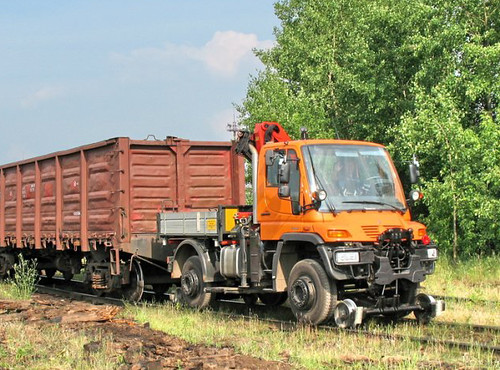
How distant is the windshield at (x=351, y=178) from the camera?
9812mm

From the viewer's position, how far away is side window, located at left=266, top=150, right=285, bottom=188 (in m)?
10.2

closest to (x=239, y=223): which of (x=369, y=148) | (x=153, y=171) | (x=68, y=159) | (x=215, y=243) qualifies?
(x=215, y=243)

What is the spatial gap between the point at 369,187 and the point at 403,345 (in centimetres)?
265

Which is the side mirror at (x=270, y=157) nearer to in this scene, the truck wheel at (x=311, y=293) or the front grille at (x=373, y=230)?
the truck wheel at (x=311, y=293)

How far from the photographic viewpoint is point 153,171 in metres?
14.2

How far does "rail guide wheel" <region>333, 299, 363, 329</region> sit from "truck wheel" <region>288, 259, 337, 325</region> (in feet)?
0.41

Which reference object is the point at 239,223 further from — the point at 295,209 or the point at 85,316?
the point at 85,316

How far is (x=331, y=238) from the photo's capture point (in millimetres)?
9297

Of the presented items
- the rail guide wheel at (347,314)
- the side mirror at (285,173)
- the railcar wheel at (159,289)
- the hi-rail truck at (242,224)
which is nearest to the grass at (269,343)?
the rail guide wheel at (347,314)

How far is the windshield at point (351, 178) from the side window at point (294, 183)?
0.52ft

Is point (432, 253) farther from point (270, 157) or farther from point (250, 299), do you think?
point (250, 299)

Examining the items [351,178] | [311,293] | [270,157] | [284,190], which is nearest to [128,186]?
[270,157]

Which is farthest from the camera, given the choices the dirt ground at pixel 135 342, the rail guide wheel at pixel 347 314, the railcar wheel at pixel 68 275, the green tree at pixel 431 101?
the railcar wheel at pixel 68 275

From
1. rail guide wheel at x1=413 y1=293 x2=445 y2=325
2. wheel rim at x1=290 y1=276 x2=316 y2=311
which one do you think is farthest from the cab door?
rail guide wheel at x1=413 y1=293 x2=445 y2=325
